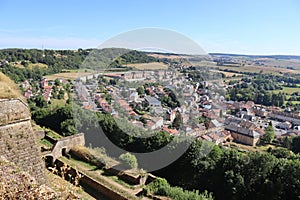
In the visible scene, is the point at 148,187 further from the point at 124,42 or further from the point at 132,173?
the point at 124,42

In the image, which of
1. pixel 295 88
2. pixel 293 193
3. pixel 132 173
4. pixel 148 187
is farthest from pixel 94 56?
pixel 295 88

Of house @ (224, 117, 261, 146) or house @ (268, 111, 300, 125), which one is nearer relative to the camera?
house @ (224, 117, 261, 146)

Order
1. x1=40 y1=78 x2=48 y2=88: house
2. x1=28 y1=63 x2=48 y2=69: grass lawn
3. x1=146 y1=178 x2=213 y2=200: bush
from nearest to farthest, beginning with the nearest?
x1=146 y1=178 x2=213 y2=200: bush < x1=40 y1=78 x2=48 y2=88: house < x1=28 y1=63 x2=48 y2=69: grass lawn

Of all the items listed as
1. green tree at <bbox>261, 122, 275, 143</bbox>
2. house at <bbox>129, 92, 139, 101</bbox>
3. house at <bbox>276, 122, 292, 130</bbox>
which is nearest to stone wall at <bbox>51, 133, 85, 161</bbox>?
house at <bbox>129, 92, 139, 101</bbox>

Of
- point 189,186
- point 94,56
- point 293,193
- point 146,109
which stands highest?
point 94,56

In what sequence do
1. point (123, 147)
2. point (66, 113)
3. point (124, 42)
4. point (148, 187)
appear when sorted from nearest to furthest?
point (124, 42), point (148, 187), point (123, 147), point (66, 113)

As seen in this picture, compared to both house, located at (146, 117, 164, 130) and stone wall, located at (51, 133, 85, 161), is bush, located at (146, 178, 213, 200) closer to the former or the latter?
house, located at (146, 117, 164, 130)

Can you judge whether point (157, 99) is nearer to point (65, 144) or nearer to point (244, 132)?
point (65, 144)

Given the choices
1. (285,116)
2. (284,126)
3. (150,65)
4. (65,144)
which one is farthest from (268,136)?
(65,144)

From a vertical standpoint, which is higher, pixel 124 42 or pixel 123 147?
pixel 124 42

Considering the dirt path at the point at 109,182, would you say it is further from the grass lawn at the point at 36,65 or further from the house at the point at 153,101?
the grass lawn at the point at 36,65
